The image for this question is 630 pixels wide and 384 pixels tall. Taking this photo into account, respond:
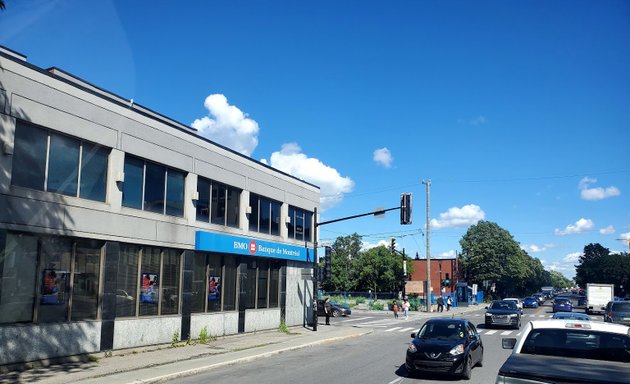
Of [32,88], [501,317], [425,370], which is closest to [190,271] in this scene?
[32,88]

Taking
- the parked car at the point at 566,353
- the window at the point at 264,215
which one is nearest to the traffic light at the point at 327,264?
the window at the point at 264,215

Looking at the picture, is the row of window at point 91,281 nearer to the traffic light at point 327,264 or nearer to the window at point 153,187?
the window at point 153,187

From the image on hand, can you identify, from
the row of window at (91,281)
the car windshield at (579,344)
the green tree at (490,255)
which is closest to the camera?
the car windshield at (579,344)

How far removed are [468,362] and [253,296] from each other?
43.4ft

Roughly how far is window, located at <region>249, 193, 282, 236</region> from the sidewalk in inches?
202

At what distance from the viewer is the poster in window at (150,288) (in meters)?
18.1

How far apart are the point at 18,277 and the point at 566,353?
1282 centimetres

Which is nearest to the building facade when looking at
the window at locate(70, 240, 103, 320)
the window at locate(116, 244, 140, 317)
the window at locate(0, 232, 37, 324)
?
the window at locate(116, 244, 140, 317)

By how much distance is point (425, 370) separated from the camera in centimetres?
1305

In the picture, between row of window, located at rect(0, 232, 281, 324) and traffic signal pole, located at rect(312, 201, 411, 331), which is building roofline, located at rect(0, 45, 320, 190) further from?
row of window, located at rect(0, 232, 281, 324)

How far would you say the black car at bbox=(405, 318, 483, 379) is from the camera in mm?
12906

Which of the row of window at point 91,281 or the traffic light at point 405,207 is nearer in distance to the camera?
the row of window at point 91,281

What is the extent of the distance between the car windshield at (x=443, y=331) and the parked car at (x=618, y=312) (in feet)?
60.9

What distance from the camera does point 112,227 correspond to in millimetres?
16625
